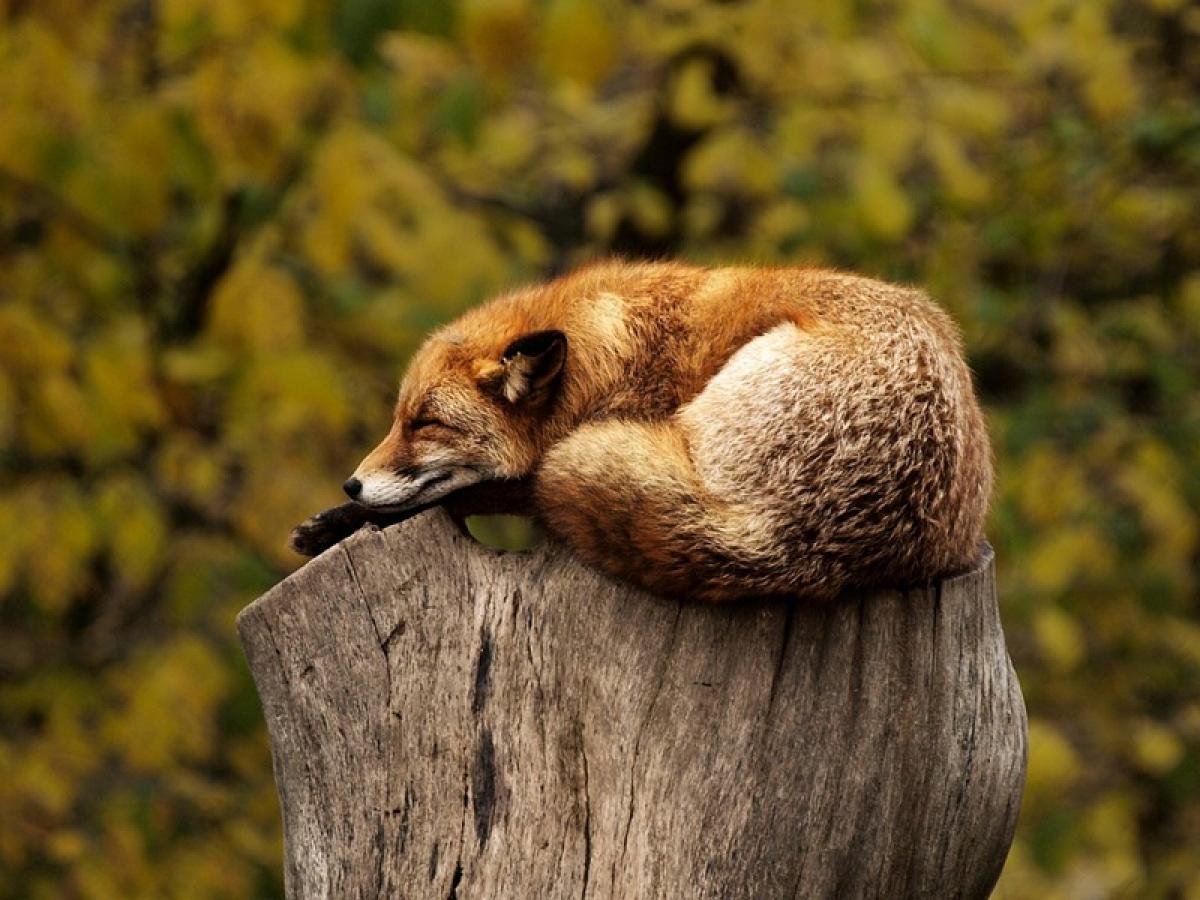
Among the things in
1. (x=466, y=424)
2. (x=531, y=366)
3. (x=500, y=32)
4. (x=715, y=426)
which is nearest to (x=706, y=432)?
(x=715, y=426)

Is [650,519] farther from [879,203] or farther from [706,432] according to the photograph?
[879,203]

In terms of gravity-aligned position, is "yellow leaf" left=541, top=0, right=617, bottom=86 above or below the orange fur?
above

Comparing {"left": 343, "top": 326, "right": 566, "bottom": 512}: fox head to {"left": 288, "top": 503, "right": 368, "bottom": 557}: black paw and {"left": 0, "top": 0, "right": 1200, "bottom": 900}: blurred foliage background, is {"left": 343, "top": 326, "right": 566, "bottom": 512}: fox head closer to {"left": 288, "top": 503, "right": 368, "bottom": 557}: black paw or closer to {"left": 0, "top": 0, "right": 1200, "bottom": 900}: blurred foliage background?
{"left": 288, "top": 503, "right": 368, "bottom": 557}: black paw

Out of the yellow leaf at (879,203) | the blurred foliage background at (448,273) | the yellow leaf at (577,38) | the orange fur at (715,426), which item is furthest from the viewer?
the yellow leaf at (879,203)

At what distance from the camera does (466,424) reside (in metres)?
3.91

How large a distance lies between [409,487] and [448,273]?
159 inches

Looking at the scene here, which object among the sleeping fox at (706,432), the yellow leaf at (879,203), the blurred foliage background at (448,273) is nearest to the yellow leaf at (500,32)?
the blurred foliage background at (448,273)

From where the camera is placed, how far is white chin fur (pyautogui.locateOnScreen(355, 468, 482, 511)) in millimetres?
3762

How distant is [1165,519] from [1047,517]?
708mm

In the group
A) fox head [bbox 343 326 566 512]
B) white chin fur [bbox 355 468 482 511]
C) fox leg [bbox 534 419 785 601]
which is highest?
fox head [bbox 343 326 566 512]

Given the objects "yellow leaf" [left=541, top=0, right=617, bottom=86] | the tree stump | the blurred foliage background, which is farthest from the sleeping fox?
the blurred foliage background

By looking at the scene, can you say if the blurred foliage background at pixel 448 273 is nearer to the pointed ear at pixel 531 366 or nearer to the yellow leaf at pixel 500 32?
the yellow leaf at pixel 500 32

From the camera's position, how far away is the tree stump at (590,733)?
310 centimetres

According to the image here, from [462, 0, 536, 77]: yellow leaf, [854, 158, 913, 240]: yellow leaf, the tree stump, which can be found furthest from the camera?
[854, 158, 913, 240]: yellow leaf
